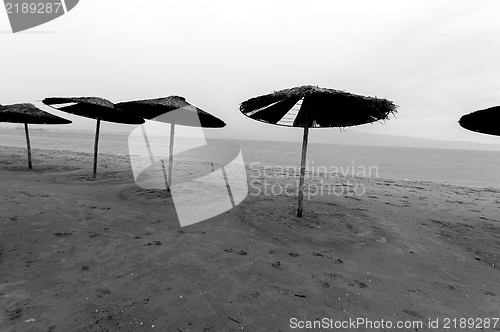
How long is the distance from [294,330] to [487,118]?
20.2 ft

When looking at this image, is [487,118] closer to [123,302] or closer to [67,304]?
[123,302]

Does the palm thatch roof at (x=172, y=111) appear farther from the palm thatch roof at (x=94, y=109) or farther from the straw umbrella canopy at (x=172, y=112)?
the palm thatch roof at (x=94, y=109)

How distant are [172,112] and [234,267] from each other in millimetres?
4243

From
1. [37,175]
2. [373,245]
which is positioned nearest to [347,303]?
[373,245]

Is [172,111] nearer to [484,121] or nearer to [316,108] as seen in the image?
[316,108]

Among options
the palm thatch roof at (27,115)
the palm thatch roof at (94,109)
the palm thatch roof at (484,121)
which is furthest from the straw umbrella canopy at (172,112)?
the palm thatch roof at (484,121)

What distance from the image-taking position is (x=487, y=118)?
486cm

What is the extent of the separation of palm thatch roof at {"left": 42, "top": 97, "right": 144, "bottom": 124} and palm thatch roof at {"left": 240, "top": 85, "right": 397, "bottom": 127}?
13.0 ft

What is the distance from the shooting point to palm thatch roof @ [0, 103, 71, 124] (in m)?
7.70

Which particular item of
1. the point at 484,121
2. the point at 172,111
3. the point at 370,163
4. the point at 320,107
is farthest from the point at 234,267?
the point at 370,163

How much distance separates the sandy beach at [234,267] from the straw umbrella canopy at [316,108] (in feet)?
4.96

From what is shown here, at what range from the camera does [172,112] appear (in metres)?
5.65

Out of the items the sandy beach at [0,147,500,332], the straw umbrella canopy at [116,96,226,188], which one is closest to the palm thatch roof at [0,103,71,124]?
the sandy beach at [0,147,500,332]

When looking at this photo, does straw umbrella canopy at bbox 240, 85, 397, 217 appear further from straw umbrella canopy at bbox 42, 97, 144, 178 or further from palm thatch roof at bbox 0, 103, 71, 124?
palm thatch roof at bbox 0, 103, 71, 124
